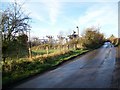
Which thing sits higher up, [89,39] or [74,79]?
[89,39]

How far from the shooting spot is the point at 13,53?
2098 centimetres

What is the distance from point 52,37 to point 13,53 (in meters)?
46.6

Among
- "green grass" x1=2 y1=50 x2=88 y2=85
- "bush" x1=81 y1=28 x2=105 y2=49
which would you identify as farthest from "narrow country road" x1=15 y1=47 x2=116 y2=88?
"bush" x1=81 y1=28 x2=105 y2=49

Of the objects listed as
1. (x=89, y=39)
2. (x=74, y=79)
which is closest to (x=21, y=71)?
(x=74, y=79)

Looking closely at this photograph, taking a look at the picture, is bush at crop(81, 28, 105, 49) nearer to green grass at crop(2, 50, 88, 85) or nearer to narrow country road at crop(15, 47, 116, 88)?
green grass at crop(2, 50, 88, 85)

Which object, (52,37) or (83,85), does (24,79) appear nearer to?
(83,85)

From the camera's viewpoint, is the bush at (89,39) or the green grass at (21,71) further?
the bush at (89,39)

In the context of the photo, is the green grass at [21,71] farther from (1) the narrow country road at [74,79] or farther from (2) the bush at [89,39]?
(2) the bush at [89,39]

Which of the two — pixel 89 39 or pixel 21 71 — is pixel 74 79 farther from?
pixel 89 39

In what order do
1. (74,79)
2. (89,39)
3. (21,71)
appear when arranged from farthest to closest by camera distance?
(89,39), (21,71), (74,79)

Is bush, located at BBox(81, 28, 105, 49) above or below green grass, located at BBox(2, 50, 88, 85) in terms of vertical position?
above

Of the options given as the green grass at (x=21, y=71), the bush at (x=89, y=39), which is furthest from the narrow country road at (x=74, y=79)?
the bush at (x=89, y=39)

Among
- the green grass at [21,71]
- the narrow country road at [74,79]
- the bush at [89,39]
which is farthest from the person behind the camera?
the bush at [89,39]

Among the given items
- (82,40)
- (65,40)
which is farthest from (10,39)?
(82,40)
